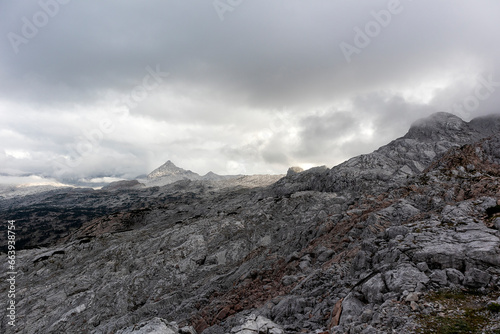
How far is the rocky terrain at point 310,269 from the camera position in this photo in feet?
48.9

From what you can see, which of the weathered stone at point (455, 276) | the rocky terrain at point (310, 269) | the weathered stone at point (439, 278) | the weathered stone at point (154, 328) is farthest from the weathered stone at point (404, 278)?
the weathered stone at point (154, 328)

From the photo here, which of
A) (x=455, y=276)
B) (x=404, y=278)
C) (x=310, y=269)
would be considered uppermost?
(x=455, y=276)

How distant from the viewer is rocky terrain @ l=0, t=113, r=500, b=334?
14.9m

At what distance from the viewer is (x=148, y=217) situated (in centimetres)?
12925

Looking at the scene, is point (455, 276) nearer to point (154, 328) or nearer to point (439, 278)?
point (439, 278)

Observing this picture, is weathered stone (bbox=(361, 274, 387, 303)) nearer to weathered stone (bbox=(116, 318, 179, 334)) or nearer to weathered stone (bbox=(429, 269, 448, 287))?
weathered stone (bbox=(429, 269, 448, 287))

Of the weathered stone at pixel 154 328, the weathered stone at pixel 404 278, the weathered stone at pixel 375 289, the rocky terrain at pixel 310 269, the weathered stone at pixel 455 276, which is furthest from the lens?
the weathered stone at pixel 154 328

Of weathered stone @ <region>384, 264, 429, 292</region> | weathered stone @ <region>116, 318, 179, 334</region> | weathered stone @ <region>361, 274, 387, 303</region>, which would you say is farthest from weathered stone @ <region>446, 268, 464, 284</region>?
weathered stone @ <region>116, 318, 179, 334</region>

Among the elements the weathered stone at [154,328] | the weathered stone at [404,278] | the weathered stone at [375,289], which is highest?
the weathered stone at [404,278]

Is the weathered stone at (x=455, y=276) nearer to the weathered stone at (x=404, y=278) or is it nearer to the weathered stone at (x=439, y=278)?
the weathered stone at (x=439, y=278)

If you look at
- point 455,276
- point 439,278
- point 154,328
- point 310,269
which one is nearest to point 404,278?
point 439,278

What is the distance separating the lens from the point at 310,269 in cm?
2845

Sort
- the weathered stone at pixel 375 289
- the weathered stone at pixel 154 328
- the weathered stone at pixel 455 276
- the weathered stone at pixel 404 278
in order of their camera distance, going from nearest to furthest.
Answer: the weathered stone at pixel 455 276, the weathered stone at pixel 404 278, the weathered stone at pixel 375 289, the weathered stone at pixel 154 328

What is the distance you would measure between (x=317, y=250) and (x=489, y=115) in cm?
14701
